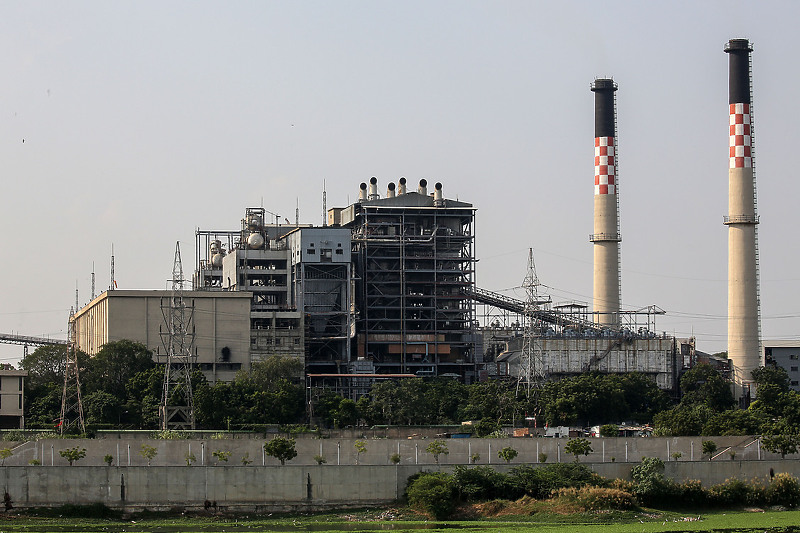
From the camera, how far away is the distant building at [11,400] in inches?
4294

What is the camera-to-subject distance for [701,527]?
59906mm

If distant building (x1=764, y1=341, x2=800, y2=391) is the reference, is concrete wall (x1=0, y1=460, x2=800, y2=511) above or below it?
below

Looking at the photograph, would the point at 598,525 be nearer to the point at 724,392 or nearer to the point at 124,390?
the point at 124,390

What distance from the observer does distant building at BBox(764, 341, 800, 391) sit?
15200 cm

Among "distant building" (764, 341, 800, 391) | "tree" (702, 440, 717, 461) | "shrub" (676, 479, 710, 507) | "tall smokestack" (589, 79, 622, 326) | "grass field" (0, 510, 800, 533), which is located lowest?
"grass field" (0, 510, 800, 533)

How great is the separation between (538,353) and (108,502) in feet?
243

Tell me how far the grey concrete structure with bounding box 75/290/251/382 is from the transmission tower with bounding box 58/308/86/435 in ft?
41.7

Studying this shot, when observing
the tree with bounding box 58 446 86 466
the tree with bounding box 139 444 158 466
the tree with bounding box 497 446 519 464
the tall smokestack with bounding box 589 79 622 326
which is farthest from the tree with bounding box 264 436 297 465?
the tall smokestack with bounding box 589 79 622 326

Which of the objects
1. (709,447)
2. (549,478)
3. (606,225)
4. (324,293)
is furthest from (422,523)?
(606,225)

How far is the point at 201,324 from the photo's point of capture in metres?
131

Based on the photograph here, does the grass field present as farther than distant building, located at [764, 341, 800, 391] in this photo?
No

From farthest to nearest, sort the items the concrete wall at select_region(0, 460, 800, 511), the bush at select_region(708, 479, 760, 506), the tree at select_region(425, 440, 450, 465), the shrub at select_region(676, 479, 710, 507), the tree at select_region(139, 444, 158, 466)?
1. the tree at select_region(425, 440, 450, 465)
2. the tree at select_region(139, 444, 158, 466)
3. the bush at select_region(708, 479, 760, 506)
4. the shrub at select_region(676, 479, 710, 507)
5. the concrete wall at select_region(0, 460, 800, 511)

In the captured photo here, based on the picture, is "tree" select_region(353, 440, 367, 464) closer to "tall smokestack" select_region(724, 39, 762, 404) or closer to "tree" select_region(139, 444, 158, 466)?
"tree" select_region(139, 444, 158, 466)

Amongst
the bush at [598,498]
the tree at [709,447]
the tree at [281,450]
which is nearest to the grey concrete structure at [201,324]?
the tree at [281,450]
